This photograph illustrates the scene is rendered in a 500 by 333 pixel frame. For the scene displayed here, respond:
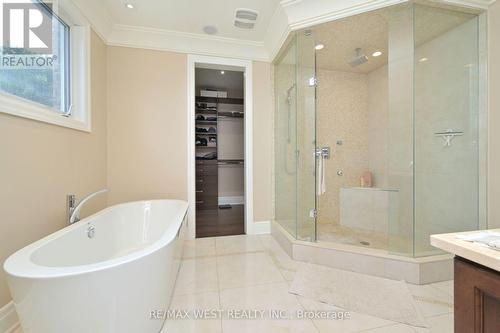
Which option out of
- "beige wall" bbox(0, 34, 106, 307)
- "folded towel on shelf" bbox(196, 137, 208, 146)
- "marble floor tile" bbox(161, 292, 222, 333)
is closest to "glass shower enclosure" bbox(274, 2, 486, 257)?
"marble floor tile" bbox(161, 292, 222, 333)

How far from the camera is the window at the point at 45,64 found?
1.43 meters

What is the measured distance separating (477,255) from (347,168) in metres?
2.90

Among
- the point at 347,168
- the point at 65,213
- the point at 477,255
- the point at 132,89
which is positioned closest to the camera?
the point at 477,255

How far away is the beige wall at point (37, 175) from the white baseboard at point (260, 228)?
1.87 meters

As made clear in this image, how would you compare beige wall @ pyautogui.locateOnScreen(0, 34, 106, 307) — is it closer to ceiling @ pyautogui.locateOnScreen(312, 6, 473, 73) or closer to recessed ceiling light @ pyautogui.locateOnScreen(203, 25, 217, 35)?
recessed ceiling light @ pyautogui.locateOnScreen(203, 25, 217, 35)

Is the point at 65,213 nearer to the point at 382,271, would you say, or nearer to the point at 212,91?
the point at 382,271

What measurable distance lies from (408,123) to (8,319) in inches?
131

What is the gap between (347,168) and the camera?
130 inches

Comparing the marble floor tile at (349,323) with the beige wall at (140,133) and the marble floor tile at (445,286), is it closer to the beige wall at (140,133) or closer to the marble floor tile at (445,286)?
the marble floor tile at (445,286)

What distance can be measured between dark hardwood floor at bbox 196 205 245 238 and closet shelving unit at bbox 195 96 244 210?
0.77ft

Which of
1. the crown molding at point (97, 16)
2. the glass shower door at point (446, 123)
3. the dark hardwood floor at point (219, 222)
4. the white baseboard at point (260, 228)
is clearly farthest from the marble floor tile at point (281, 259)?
the crown molding at point (97, 16)

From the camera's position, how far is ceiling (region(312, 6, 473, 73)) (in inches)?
77.9

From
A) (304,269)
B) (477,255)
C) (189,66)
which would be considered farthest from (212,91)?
(477,255)

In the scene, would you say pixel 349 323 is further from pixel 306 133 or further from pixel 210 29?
pixel 210 29
